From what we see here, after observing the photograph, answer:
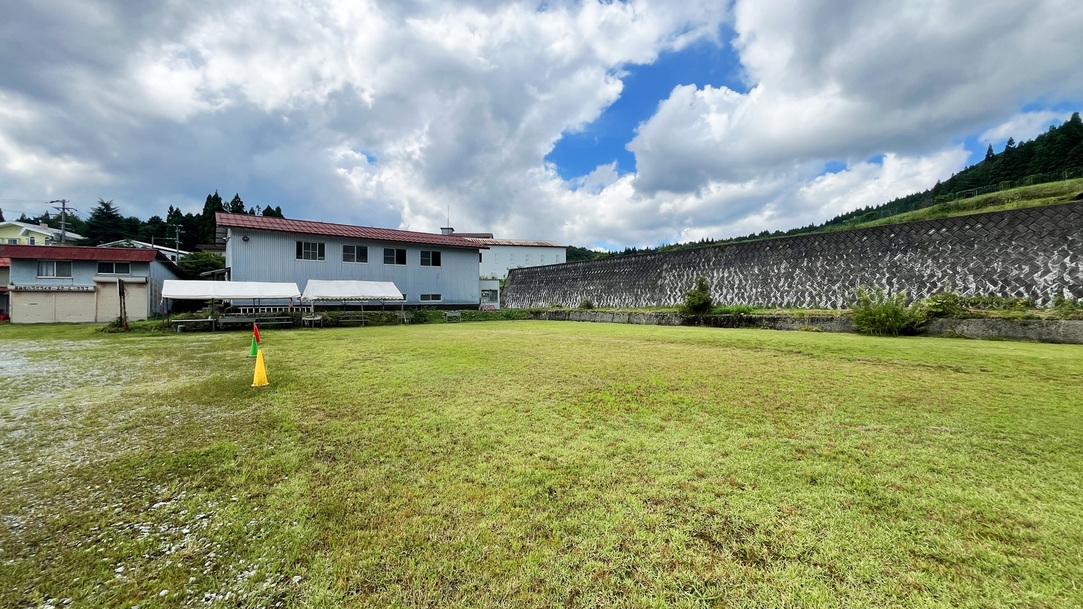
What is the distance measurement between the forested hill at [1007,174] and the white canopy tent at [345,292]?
898 inches

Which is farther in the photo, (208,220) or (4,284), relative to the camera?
(208,220)

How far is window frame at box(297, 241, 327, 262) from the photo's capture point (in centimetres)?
1984

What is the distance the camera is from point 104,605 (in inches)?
58.2

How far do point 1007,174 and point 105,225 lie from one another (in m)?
103

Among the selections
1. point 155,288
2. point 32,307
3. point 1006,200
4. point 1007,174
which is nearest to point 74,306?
point 32,307

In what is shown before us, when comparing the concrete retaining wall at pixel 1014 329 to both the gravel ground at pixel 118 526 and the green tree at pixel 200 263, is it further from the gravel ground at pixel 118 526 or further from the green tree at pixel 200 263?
the green tree at pixel 200 263

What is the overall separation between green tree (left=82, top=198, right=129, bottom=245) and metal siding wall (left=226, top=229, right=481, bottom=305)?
4613 cm

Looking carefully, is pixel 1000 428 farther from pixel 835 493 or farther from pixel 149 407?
pixel 149 407

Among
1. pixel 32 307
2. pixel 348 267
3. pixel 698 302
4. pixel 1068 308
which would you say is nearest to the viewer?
pixel 1068 308

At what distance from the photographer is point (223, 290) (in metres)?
15.2

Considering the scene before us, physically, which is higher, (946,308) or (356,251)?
(356,251)

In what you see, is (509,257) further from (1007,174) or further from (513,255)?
(1007,174)

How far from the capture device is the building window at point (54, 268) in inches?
811

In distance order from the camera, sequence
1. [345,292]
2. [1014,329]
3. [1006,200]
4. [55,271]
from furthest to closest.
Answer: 1. [1006,200]
2. [55,271]
3. [345,292]
4. [1014,329]
